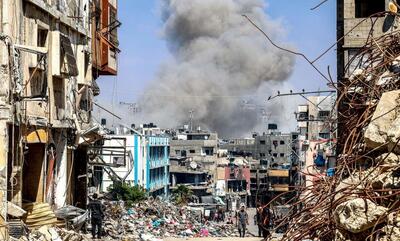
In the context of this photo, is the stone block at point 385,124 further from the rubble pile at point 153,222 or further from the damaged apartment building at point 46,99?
the rubble pile at point 153,222

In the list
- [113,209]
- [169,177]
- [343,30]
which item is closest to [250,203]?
[169,177]

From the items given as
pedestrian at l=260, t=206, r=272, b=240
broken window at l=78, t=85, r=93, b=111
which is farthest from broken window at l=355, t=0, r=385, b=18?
pedestrian at l=260, t=206, r=272, b=240

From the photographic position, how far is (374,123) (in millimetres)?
4844

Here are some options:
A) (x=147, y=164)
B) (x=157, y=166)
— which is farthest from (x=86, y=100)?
(x=157, y=166)

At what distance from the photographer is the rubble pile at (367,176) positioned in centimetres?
446

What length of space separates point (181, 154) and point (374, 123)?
8167cm

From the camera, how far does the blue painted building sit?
201 ft

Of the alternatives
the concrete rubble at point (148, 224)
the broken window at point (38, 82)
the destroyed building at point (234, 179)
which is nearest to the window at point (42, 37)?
the broken window at point (38, 82)

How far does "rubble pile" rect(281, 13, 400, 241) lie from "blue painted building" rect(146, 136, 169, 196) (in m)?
54.8

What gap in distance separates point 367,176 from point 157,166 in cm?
6043

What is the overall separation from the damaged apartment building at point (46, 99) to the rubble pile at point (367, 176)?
781 cm

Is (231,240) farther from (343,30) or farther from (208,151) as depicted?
(208,151)

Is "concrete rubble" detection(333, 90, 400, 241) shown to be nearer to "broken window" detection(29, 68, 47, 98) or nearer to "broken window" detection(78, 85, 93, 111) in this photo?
"broken window" detection(29, 68, 47, 98)

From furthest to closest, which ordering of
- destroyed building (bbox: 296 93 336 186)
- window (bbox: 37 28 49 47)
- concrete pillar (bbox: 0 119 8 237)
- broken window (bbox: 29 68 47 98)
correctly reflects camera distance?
window (bbox: 37 28 49 47) < broken window (bbox: 29 68 47 98) < concrete pillar (bbox: 0 119 8 237) < destroyed building (bbox: 296 93 336 186)
